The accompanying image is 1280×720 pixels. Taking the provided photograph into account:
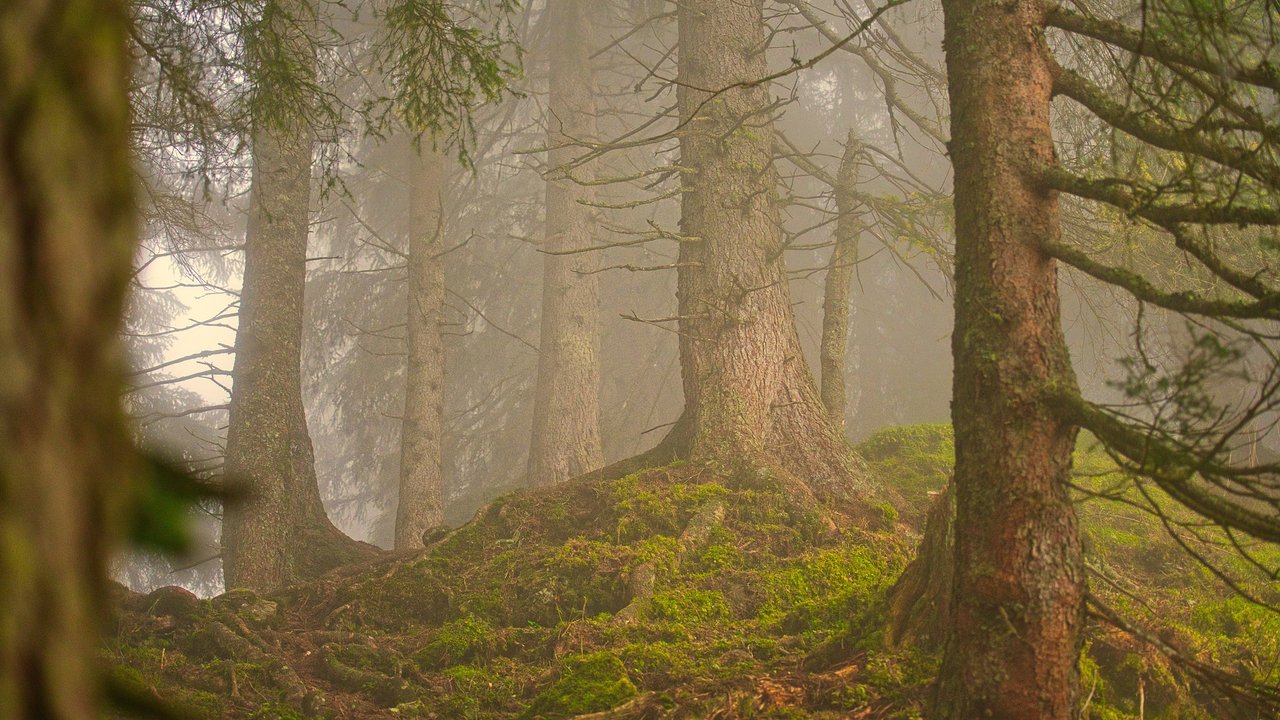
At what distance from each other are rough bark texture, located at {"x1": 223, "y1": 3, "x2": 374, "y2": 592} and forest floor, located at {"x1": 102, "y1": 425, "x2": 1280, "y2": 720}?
3.48 feet

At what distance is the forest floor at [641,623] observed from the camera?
12.2 ft

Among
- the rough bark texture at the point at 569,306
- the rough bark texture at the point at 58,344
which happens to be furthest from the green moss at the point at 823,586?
the rough bark texture at the point at 569,306

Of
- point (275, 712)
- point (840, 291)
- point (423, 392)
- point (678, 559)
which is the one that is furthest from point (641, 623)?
point (423, 392)

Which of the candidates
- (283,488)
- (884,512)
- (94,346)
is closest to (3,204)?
(94,346)

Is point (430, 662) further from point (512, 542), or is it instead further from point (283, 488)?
point (283, 488)

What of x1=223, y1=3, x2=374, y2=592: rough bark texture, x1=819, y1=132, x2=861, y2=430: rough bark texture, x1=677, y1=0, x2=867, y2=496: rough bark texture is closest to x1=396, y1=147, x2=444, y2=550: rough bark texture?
x1=223, y1=3, x2=374, y2=592: rough bark texture

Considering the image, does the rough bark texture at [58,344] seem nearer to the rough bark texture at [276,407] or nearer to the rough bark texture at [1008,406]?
the rough bark texture at [1008,406]

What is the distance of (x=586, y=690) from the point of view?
386cm

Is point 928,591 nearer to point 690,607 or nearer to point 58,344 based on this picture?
point 690,607

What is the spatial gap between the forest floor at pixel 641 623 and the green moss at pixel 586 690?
0.01 m

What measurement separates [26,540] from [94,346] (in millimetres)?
172

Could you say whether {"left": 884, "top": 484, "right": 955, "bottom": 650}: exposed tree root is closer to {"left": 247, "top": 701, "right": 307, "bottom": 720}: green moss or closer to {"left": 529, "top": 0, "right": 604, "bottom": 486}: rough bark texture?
{"left": 247, "top": 701, "right": 307, "bottom": 720}: green moss

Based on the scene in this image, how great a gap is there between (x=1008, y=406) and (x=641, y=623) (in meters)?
2.87

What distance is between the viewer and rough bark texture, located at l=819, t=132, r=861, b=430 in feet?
25.9
